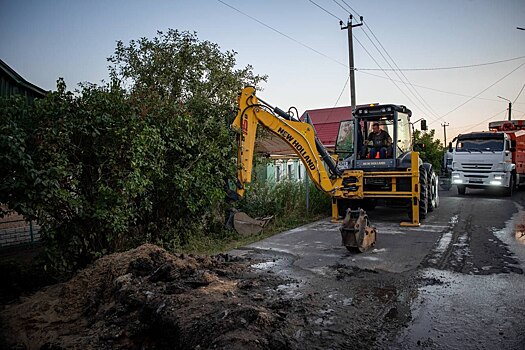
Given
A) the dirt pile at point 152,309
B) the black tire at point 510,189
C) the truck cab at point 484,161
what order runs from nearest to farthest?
the dirt pile at point 152,309
the truck cab at point 484,161
the black tire at point 510,189

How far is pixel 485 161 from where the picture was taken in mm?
17141

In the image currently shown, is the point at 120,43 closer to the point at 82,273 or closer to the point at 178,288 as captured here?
the point at 82,273

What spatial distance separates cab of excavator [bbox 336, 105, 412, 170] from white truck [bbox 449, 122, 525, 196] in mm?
7309

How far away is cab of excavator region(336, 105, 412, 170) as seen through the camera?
11.1 metres

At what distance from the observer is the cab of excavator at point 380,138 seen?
36.3 feet

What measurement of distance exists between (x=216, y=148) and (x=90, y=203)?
2757 millimetres

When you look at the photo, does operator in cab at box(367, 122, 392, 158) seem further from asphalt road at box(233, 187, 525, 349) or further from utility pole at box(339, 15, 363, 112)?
utility pole at box(339, 15, 363, 112)

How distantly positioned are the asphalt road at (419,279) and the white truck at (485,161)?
6703 mm

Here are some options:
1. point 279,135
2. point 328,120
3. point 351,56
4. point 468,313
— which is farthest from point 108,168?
point 328,120

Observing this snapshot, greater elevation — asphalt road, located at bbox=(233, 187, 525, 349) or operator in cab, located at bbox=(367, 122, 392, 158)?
operator in cab, located at bbox=(367, 122, 392, 158)

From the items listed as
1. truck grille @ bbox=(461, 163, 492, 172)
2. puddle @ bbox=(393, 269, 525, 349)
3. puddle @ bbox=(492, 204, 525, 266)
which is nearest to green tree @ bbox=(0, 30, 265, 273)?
puddle @ bbox=(393, 269, 525, 349)

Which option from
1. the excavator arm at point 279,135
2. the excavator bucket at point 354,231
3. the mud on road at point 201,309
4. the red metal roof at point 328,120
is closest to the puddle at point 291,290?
the mud on road at point 201,309

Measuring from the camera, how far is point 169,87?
13.3 m

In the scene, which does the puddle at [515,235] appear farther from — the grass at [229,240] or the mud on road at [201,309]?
the grass at [229,240]
